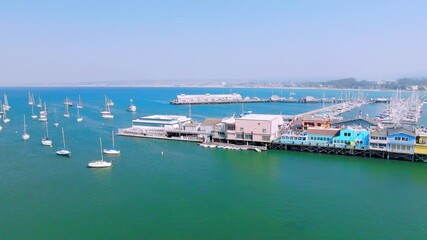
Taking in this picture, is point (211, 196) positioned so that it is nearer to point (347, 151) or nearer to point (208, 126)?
point (347, 151)

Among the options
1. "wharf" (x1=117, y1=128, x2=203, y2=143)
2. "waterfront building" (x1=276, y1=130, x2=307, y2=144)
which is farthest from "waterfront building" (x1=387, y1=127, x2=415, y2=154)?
"wharf" (x1=117, y1=128, x2=203, y2=143)

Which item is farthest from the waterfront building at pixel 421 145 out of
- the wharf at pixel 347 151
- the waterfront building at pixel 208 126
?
the waterfront building at pixel 208 126

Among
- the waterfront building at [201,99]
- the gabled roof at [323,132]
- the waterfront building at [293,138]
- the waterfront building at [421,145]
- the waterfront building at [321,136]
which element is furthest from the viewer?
the waterfront building at [201,99]

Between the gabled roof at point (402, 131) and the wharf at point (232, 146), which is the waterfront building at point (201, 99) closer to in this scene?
the wharf at point (232, 146)

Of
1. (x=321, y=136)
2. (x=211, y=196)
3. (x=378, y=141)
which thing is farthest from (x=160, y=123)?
(x=378, y=141)

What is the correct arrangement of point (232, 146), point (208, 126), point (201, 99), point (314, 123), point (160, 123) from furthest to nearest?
point (201, 99), point (160, 123), point (314, 123), point (208, 126), point (232, 146)

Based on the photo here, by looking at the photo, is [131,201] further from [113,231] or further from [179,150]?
[179,150]
